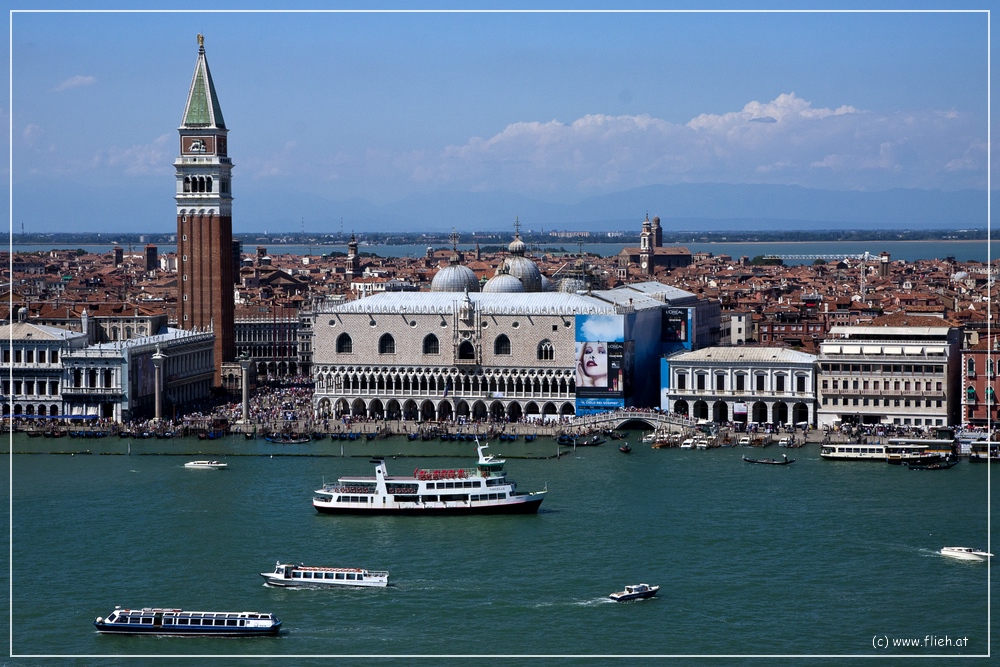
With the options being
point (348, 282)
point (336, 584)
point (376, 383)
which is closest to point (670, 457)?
point (376, 383)

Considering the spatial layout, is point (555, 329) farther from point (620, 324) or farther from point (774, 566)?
point (774, 566)

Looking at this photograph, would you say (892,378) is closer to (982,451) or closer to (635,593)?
(982,451)

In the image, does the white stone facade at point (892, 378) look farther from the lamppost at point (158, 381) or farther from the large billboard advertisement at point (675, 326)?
the lamppost at point (158, 381)

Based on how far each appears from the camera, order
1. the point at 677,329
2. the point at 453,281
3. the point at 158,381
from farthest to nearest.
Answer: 1. the point at 453,281
2. the point at 677,329
3. the point at 158,381

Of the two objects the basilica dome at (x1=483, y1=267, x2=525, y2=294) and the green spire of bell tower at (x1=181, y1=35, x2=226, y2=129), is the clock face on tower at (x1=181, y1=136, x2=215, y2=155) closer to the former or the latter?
the green spire of bell tower at (x1=181, y1=35, x2=226, y2=129)

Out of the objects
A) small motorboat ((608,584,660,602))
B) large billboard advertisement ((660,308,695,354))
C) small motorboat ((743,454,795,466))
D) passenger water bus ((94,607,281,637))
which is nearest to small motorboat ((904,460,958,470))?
small motorboat ((743,454,795,466))

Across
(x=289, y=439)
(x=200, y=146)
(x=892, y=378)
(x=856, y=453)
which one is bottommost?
(x=289, y=439)

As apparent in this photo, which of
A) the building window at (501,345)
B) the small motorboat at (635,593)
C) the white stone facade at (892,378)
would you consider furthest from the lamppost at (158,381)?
the small motorboat at (635,593)

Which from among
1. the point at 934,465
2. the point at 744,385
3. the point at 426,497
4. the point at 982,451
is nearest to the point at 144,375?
the point at 744,385
